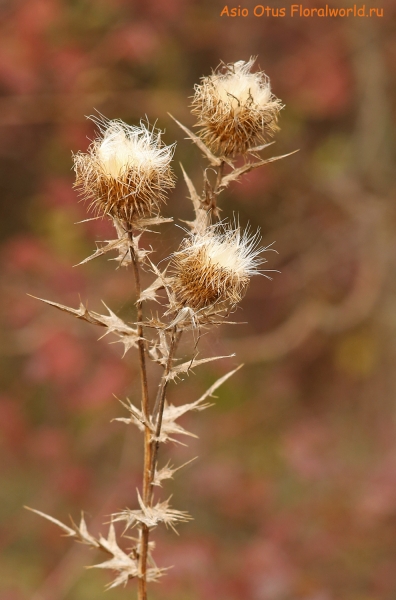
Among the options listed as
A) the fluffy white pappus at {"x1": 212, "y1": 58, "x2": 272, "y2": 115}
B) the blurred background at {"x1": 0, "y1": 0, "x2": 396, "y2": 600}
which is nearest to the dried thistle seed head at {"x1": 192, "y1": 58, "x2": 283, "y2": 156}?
the fluffy white pappus at {"x1": 212, "y1": 58, "x2": 272, "y2": 115}

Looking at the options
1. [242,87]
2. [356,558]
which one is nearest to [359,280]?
[356,558]

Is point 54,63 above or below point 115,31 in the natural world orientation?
below

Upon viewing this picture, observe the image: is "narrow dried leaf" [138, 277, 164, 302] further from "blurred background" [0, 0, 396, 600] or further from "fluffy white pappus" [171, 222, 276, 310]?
"blurred background" [0, 0, 396, 600]

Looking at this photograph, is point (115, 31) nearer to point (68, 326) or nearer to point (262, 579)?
point (68, 326)

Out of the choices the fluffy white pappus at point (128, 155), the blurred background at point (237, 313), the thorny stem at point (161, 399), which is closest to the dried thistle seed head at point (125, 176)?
the fluffy white pappus at point (128, 155)

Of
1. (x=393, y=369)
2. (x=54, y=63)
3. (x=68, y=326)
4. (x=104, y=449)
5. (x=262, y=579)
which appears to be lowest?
(x=262, y=579)

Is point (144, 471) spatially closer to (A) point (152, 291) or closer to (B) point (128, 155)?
(A) point (152, 291)

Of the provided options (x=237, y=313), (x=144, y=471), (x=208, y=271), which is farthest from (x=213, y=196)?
(x=237, y=313)
